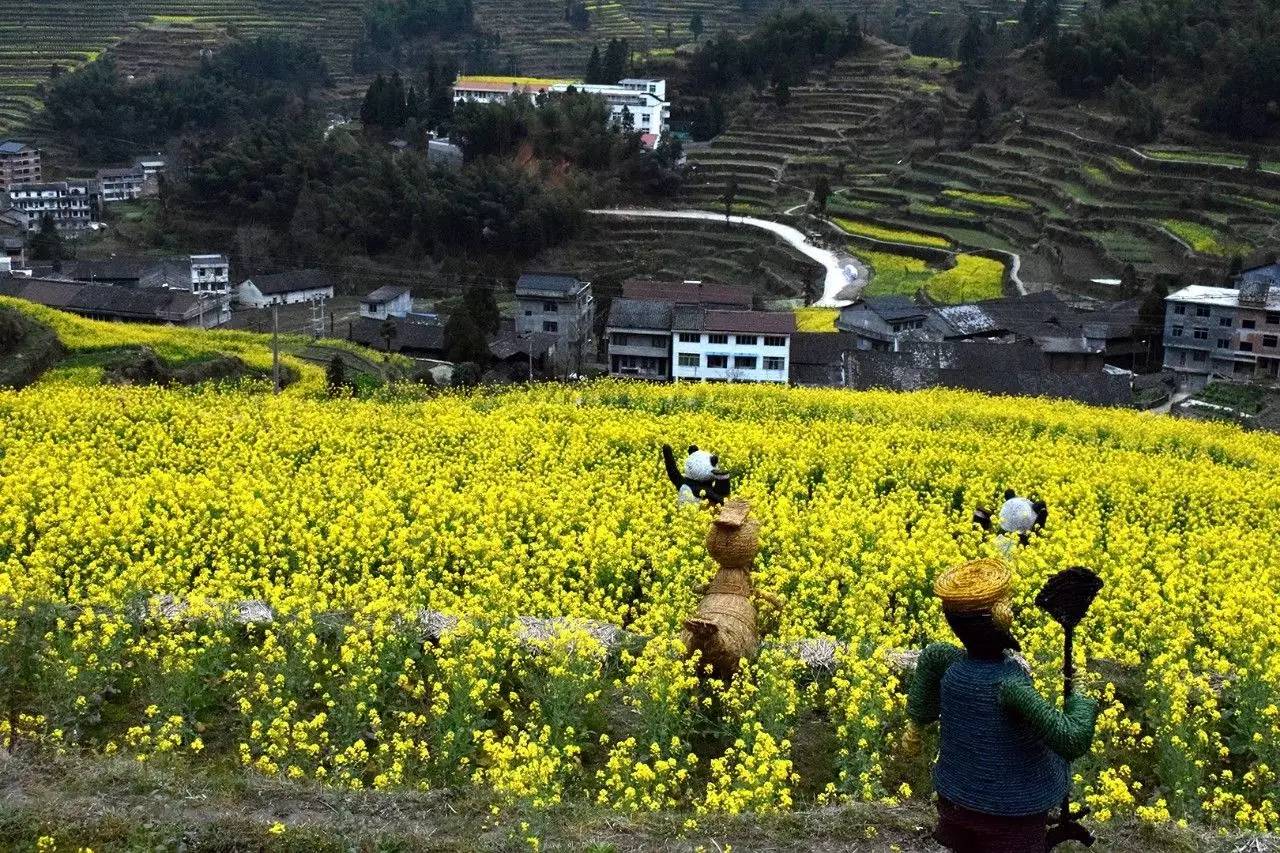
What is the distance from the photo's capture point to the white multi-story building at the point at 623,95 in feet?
225

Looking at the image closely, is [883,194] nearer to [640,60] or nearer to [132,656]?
[640,60]

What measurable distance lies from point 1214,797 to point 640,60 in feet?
247

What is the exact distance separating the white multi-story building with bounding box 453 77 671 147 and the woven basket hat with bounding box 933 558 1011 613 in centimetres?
6280

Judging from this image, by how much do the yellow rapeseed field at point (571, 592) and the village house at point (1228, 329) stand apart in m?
20.3

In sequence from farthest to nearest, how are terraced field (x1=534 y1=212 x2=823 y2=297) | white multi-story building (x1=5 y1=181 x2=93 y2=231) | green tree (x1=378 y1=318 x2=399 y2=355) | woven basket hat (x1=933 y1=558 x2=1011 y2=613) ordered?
white multi-story building (x1=5 y1=181 x2=93 y2=231)
terraced field (x1=534 y1=212 x2=823 y2=297)
green tree (x1=378 y1=318 x2=399 y2=355)
woven basket hat (x1=933 y1=558 x2=1011 y2=613)

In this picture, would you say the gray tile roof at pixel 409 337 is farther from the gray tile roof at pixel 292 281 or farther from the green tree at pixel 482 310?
the gray tile roof at pixel 292 281

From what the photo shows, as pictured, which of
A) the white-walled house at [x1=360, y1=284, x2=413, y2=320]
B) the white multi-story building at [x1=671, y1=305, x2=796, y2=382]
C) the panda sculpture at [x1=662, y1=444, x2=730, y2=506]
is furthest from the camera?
the white-walled house at [x1=360, y1=284, x2=413, y2=320]

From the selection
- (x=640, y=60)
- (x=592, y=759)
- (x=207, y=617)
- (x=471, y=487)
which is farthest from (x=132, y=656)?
(x=640, y=60)

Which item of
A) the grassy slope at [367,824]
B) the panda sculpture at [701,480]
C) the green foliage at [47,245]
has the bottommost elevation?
the green foliage at [47,245]

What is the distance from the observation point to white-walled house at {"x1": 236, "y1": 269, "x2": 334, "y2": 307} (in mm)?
51781

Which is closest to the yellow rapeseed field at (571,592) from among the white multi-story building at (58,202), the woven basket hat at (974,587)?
the woven basket hat at (974,587)

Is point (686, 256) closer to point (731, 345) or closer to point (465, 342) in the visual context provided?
point (731, 345)

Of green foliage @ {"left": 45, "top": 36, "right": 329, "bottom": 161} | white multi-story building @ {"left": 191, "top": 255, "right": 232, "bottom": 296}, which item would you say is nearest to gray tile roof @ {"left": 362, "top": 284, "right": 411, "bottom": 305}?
white multi-story building @ {"left": 191, "top": 255, "right": 232, "bottom": 296}

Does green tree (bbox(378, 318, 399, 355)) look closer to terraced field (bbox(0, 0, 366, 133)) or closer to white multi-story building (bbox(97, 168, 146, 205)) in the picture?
white multi-story building (bbox(97, 168, 146, 205))
